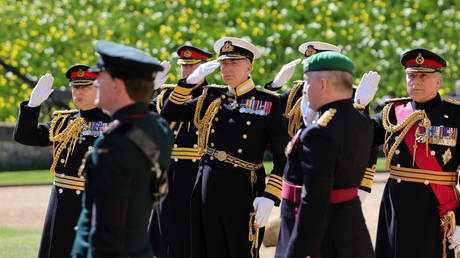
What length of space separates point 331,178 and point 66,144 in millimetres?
2601

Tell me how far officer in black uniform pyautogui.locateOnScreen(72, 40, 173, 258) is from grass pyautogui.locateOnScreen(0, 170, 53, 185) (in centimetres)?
1061

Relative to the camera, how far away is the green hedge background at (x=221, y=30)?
16.4m

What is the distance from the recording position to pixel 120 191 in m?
3.22

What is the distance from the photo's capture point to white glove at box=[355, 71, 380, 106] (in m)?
5.65

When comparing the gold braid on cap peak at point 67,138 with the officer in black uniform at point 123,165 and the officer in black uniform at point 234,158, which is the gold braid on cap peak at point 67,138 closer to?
the officer in black uniform at point 234,158

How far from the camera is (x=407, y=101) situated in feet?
19.1

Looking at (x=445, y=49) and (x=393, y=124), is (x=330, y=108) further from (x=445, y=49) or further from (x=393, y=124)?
(x=445, y=49)

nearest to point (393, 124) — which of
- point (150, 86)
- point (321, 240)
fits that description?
point (321, 240)

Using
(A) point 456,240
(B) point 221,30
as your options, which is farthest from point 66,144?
(B) point 221,30

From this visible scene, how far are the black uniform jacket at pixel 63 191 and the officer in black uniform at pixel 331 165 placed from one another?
6.76ft

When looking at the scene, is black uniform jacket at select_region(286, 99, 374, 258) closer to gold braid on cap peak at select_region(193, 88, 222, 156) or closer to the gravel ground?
gold braid on cap peak at select_region(193, 88, 222, 156)

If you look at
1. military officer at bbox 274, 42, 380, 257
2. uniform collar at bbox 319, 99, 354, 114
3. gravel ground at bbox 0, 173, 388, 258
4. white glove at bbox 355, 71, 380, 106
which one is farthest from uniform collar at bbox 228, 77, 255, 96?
gravel ground at bbox 0, 173, 388, 258

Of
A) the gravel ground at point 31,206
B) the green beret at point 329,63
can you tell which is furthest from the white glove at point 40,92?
the gravel ground at point 31,206

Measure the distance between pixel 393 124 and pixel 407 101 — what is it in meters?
0.22
